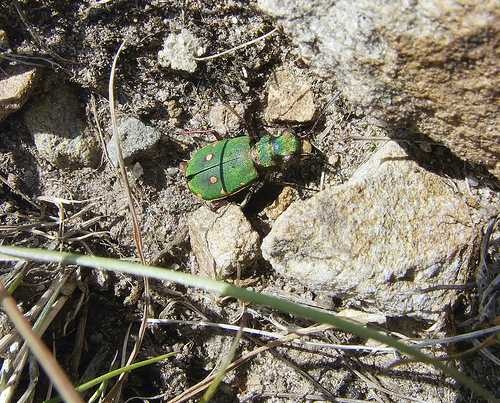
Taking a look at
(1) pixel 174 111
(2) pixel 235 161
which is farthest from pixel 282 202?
(1) pixel 174 111

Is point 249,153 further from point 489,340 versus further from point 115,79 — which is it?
point 489,340

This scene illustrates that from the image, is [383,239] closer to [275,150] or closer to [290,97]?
[275,150]

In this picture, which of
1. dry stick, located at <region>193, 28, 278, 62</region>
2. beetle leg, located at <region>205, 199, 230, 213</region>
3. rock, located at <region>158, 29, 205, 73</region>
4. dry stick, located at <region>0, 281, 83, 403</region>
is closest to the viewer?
dry stick, located at <region>0, 281, 83, 403</region>

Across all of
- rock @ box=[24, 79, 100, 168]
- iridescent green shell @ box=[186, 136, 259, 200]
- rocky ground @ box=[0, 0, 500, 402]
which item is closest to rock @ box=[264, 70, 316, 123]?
rocky ground @ box=[0, 0, 500, 402]

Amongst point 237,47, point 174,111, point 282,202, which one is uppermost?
point 237,47

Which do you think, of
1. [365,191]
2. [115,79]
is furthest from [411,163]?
[115,79]

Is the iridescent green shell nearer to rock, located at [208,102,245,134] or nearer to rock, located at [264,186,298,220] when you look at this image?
rock, located at [208,102,245,134]

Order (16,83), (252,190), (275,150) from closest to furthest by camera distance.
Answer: (16,83) < (275,150) < (252,190)
